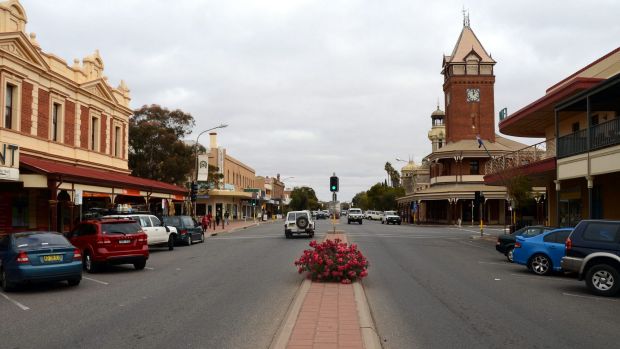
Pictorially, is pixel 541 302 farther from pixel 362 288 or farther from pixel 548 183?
pixel 548 183

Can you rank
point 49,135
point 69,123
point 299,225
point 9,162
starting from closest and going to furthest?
point 9,162, point 49,135, point 69,123, point 299,225

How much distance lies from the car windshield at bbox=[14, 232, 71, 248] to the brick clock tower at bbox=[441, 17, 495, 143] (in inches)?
2526

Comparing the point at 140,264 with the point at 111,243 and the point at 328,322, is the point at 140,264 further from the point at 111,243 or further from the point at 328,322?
the point at 328,322

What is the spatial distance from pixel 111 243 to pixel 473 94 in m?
63.3

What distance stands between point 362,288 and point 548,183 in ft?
87.0

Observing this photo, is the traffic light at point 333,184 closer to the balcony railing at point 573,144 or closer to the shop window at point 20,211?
the balcony railing at point 573,144

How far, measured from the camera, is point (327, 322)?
8930 millimetres

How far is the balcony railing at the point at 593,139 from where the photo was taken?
70.3 feet

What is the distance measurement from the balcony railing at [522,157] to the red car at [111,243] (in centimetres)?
1940

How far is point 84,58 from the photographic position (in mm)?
35625

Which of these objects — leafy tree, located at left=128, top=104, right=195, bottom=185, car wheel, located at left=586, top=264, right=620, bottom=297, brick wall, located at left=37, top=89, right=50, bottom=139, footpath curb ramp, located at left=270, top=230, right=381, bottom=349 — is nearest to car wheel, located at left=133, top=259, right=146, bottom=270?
footpath curb ramp, located at left=270, top=230, right=381, bottom=349

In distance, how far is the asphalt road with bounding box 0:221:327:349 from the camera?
834 cm

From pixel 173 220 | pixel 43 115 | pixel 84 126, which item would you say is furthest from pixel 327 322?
pixel 84 126

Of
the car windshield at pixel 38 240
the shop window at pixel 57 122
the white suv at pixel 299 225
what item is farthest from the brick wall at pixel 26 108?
the car windshield at pixel 38 240
